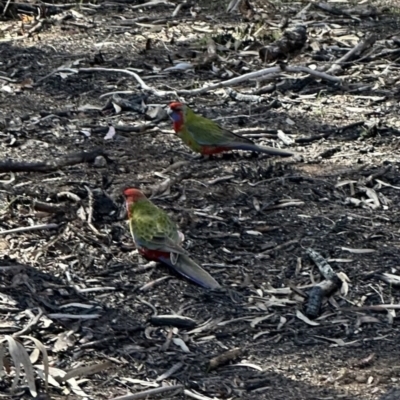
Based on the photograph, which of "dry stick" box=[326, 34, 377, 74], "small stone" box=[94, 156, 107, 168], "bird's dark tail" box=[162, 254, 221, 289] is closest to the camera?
"bird's dark tail" box=[162, 254, 221, 289]

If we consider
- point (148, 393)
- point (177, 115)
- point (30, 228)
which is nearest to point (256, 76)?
point (177, 115)

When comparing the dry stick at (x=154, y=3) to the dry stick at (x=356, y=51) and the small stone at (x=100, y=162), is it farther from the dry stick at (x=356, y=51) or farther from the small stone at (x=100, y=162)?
the small stone at (x=100, y=162)

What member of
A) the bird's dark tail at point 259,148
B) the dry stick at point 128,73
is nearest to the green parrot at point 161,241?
the bird's dark tail at point 259,148

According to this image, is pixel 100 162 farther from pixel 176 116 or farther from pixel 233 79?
pixel 233 79

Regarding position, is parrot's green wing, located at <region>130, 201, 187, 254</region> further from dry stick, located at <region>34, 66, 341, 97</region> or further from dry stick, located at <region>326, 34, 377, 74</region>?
dry stick, located at <region>326, 34, 377, 74</region>

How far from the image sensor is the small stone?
685 cm

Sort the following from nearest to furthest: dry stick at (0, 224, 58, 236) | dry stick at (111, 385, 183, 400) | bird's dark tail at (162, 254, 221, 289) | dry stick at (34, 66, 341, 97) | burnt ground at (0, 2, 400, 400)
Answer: dry stick at (111, 385, 183, 400)
burnt ground at (0, 2, 400, 400)
bird's dark tail at (162, 254, 221, 289)
dry stick at (0, 224, 58, 236)
dry stick at (34, 66, 341, 97)

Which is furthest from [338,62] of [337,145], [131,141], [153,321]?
[153,321]

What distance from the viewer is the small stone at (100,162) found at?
685 centimetres

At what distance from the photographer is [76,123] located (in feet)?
25.2

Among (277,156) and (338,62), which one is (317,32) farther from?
(277,156)

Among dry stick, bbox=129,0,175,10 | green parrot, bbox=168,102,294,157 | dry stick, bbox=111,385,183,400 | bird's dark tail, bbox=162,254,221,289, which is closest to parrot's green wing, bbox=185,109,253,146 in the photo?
green parrot, bbox=168,102,294,157

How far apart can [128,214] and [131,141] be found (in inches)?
62.0

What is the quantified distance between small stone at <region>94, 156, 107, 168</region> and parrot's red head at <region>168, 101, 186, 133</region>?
0.57m
